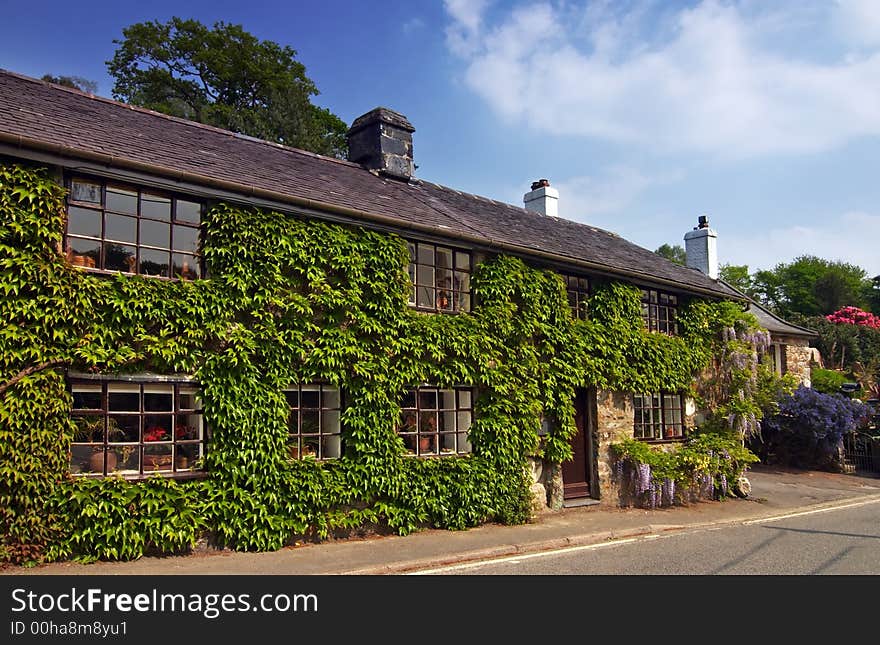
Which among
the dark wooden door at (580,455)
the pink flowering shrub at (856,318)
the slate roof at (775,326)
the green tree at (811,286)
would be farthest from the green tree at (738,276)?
the dark wooden door at (580,455)

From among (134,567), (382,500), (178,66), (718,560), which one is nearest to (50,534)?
(134,567)

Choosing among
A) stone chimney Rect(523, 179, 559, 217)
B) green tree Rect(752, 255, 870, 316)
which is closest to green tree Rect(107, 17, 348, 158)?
stone chimney Rect(523, 179, 559, 217)

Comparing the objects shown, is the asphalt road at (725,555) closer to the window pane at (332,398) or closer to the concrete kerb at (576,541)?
the concrete kerb at (576,541)

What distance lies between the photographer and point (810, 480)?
20.3m

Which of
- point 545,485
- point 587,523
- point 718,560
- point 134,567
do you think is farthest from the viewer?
point 545,485

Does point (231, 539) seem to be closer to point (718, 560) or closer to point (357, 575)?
point (357, 575)

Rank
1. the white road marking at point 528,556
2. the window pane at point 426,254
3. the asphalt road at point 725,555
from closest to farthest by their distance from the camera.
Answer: the asphalt road at point 725,555 < the white road marking at point 528,556 < the window pane at point 426,254

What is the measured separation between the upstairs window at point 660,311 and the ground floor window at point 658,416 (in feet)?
5.24

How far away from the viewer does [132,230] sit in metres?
9.88

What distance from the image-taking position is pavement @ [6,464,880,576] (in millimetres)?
8797

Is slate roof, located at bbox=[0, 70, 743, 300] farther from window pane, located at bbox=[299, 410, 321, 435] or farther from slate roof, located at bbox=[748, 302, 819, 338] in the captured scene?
slate roof, located at bbox=[748, 302, 819, 338]

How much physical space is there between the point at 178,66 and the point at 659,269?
88.2 feet

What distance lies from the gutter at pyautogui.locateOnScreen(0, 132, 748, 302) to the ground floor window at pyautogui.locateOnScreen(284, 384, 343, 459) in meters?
2.79

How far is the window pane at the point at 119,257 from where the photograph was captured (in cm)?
966
